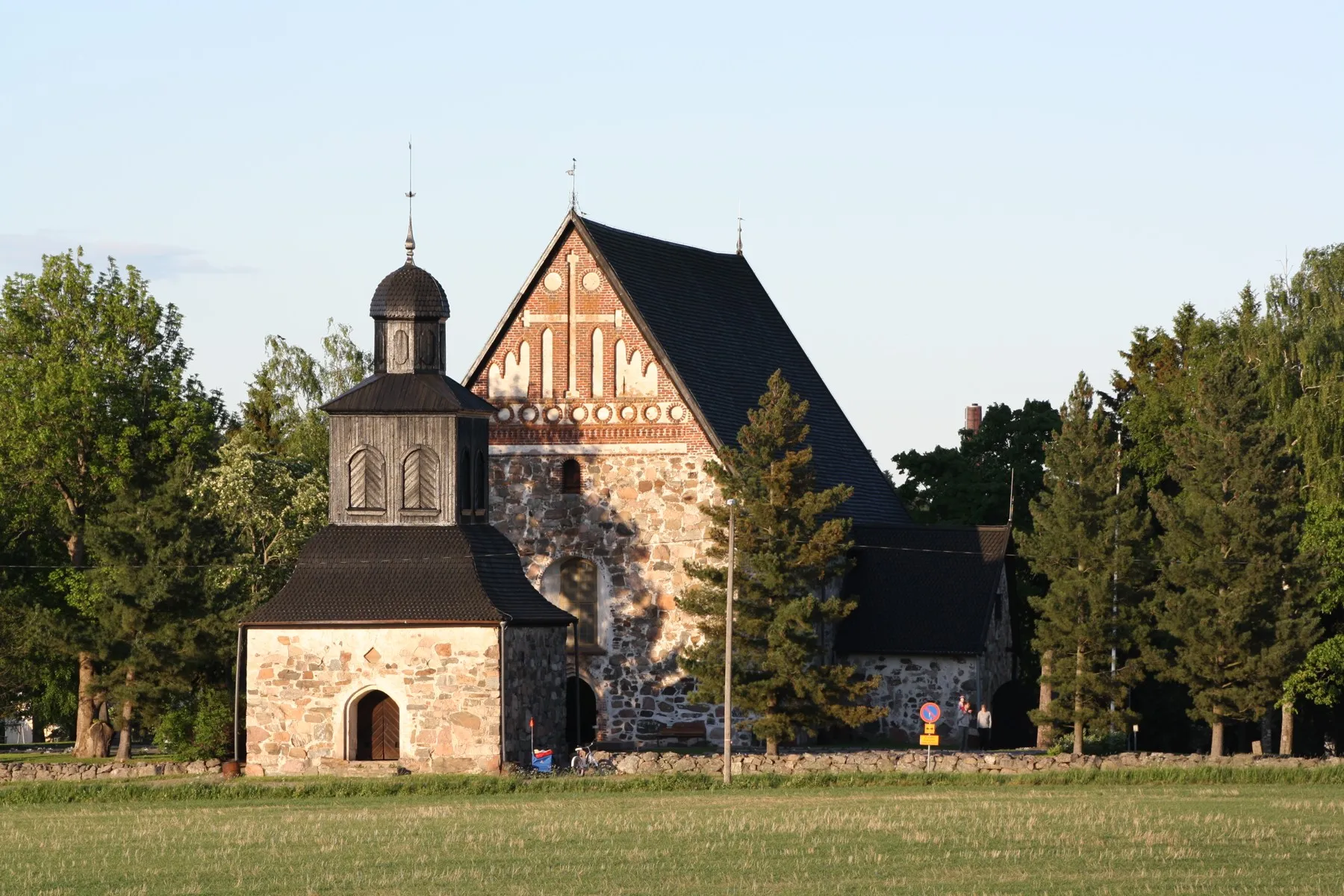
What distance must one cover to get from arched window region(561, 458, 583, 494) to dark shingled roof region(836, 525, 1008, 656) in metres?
6.70

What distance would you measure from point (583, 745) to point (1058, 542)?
36.9 feet

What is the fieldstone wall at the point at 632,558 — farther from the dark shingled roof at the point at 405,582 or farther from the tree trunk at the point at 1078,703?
the tree trunk at the point at 1078,703

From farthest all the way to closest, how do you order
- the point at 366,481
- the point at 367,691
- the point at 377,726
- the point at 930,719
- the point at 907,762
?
the point at 366,481, the point at 377,726, the point at 367,691, the point at 907,762, the point at 930,719

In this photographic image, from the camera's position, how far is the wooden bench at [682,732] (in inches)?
2071

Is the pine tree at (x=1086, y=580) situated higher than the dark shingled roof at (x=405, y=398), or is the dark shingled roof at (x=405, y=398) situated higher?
the dark shingled roof at (x=405, y=398)

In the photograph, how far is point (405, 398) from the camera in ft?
166

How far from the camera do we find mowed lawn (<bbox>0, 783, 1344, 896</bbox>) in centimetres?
2794

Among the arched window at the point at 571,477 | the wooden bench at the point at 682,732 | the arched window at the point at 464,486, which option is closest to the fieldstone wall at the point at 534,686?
the wooden bench at the point at 682,732

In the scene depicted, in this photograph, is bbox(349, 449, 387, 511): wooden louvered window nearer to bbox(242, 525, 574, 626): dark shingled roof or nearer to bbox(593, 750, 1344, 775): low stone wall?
bbox(242, 525, 574, 626): dark shingled roof

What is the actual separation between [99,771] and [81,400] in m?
17.2

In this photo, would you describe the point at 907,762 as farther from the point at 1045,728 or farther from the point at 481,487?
the point at 481,487

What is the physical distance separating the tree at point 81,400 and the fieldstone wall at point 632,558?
1380 centimetres

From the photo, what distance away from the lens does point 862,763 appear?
4644cm

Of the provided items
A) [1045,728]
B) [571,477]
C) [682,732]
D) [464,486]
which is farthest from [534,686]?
[1045,728]
